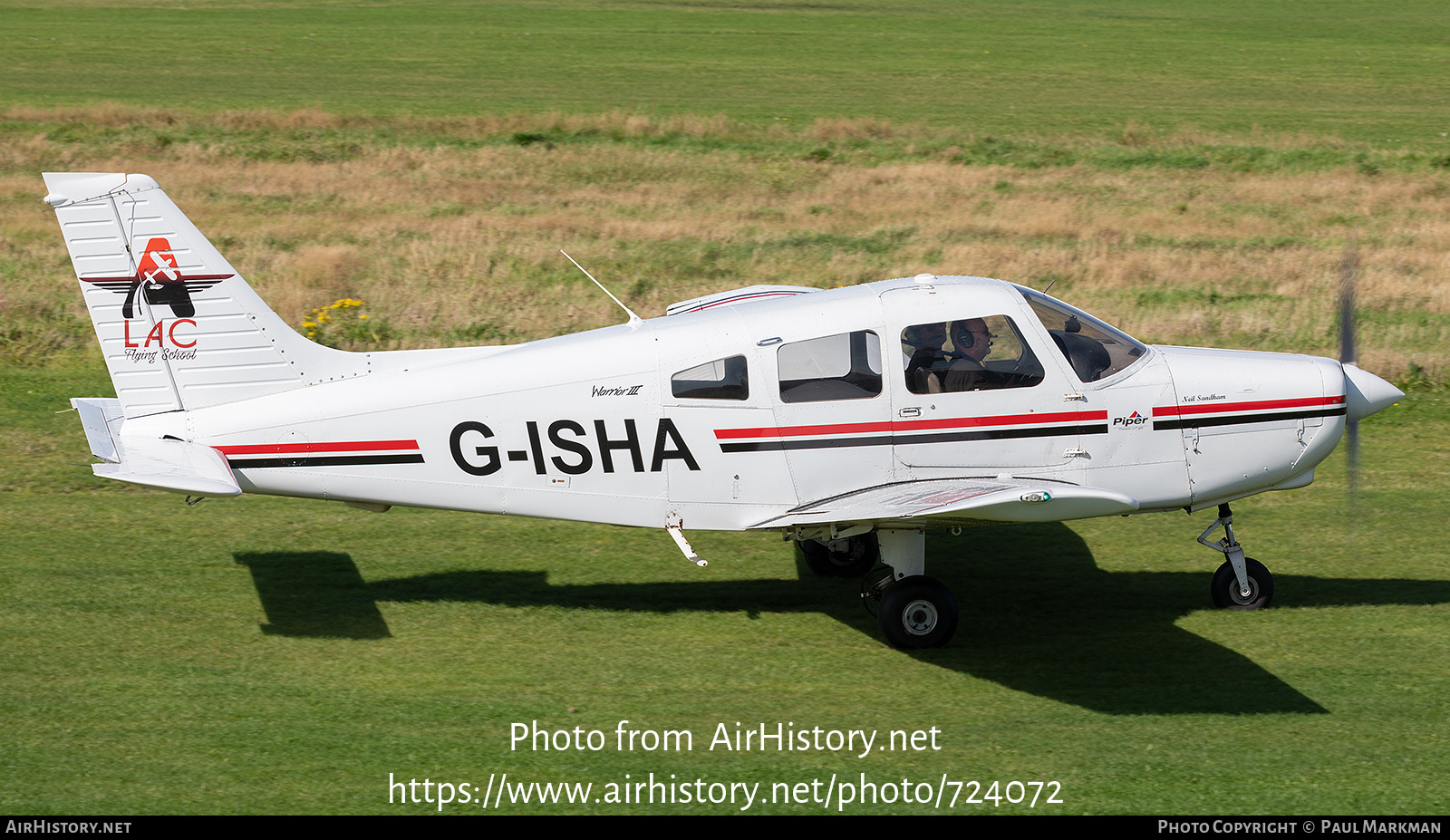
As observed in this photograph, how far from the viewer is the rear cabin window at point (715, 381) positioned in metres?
9.00

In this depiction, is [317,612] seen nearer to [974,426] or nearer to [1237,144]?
[974,426]

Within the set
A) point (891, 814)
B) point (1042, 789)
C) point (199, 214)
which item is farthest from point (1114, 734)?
point (199, 214)

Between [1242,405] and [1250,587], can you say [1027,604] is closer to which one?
[1250,587]

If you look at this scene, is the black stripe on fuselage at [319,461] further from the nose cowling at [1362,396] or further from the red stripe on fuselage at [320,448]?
the nose cowling at [1362,396]

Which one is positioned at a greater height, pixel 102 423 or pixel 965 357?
pixel 102 423

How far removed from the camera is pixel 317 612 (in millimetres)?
9586

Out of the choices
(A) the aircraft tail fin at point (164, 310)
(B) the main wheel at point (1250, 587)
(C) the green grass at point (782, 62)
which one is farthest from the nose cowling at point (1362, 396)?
(C) the green grass at point (782, 62)

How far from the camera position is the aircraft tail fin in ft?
28.9

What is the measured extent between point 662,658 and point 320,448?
268 centimetres

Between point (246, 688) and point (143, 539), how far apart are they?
3171mm

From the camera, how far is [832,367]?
9031 millimetres

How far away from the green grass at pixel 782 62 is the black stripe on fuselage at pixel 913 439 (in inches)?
842

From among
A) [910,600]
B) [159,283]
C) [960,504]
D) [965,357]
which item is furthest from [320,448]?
[965,357]

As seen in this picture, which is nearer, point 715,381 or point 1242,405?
point 715,381
